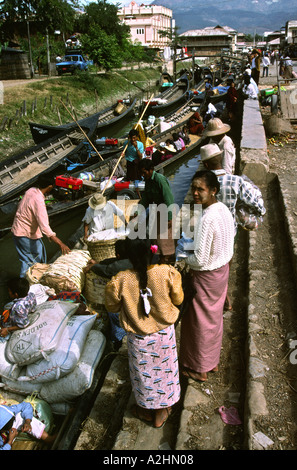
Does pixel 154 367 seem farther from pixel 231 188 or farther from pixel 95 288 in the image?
pixel 95 288

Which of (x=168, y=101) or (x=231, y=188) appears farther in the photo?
(x=168, y=101)

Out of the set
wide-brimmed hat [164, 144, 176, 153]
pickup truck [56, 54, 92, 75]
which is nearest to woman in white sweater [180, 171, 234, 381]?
wide-brimmed hat [164, 144, 176, 153]

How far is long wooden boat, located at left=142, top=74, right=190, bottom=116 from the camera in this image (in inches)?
691

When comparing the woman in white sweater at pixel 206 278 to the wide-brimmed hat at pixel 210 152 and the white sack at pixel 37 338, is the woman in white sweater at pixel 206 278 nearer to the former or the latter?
the wide-brimmed hat at pixel 210 152

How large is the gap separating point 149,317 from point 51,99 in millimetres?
17735

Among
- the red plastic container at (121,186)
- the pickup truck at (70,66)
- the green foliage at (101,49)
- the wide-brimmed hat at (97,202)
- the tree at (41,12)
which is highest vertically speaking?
the tree at (41,12)

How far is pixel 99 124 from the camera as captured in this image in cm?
1515

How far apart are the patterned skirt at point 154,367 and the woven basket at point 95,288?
4.96ft

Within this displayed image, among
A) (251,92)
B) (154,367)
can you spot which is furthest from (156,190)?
(251,92)

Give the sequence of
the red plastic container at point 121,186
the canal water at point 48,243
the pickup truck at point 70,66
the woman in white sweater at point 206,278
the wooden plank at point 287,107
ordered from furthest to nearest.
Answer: the pickup truck at point 70,66 < the wooden plank at point 287,107 < the red plastic container at point 121,186 < the canal water at point 48,243 < the woman in white sweater at point 206,278

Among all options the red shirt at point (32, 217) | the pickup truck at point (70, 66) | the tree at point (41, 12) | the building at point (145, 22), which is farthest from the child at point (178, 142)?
the building at point (145, 22)

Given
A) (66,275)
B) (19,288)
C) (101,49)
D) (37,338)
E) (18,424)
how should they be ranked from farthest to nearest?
(101,49), (66,275), (19,288), (37,338), (18,424)

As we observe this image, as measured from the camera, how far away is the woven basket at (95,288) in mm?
3764
